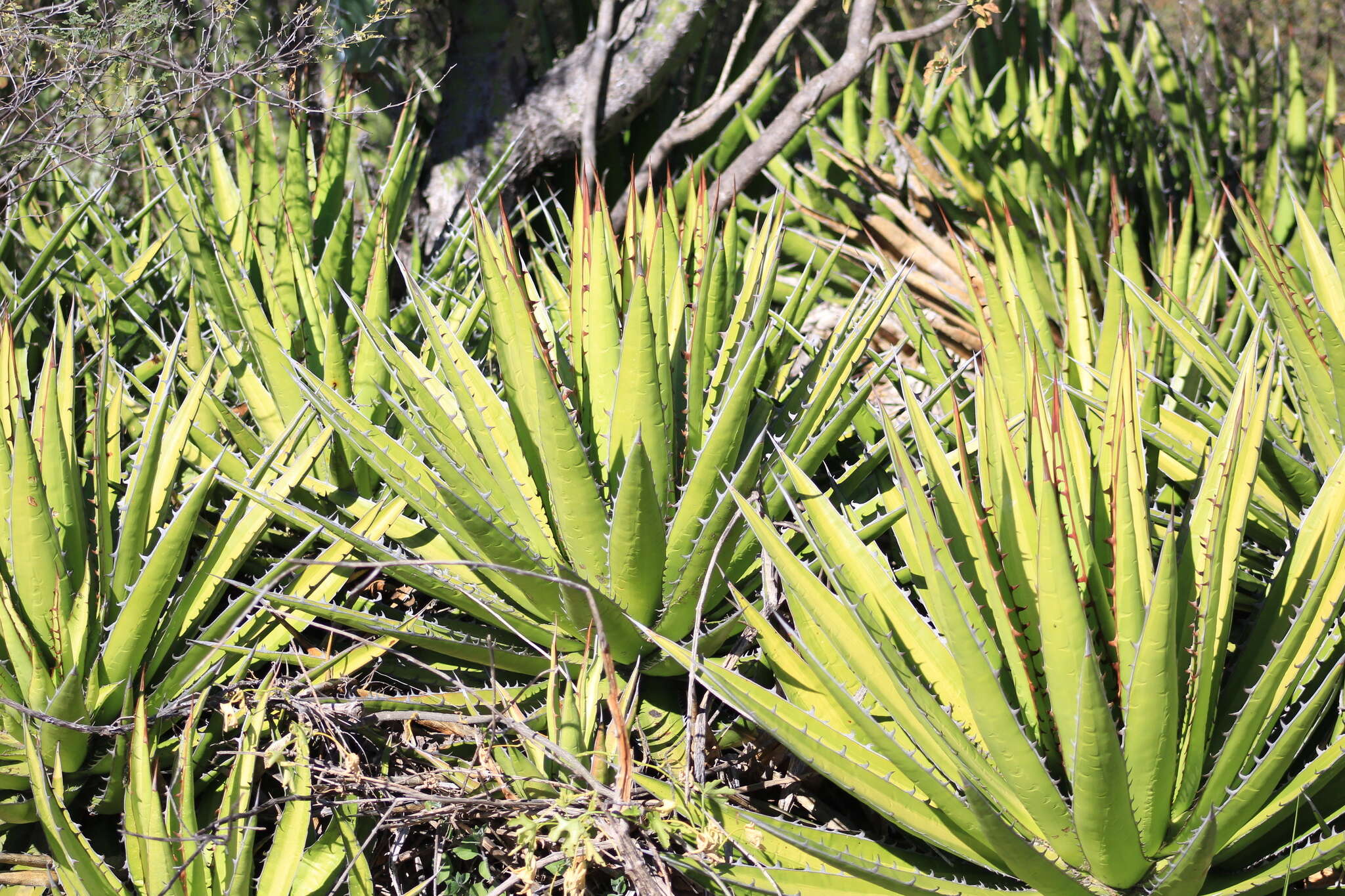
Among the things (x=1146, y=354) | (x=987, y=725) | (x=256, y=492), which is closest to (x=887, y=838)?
(x=987, y=725)

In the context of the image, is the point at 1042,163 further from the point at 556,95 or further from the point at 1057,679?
the point at 1057,679

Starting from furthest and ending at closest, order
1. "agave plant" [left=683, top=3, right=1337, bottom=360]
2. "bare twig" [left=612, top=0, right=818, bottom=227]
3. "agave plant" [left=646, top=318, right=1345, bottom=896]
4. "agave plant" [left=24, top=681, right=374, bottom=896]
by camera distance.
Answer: "bare twig" [left=612, top=0, right=818, bottom=227] → "agave plant" [left=683, top=3, right=1337, bottom=360] → "agave plant" [left=24, top=681, right=374, bottom=896] → "agave plant" [left=646, top=318, right=1345, bottom=896]

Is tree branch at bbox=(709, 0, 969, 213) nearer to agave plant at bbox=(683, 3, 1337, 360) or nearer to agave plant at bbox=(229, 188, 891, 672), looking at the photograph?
agave plant at bbox=(683, 3, 1337, 360)

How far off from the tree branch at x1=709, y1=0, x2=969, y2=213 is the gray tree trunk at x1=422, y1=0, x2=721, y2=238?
482mm

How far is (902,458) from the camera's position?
1506 millimetres

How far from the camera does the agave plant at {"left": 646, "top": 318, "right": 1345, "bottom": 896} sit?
1.44m

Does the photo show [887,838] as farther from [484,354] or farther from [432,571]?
[484,354]

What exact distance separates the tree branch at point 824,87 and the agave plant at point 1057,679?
6.84ft

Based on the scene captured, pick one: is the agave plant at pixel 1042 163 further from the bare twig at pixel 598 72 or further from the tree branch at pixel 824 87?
the bare twig at pixel 598 72

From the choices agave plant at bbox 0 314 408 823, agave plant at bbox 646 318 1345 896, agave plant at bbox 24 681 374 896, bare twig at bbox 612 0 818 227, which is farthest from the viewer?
bare twig at bbox 612 0 818 227

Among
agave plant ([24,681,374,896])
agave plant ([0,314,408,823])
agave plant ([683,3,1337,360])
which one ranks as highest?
agave plant ([683,3,1337,360])

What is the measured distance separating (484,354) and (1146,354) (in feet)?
5.57

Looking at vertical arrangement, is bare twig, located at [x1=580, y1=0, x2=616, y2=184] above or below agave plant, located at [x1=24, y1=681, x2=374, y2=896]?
above

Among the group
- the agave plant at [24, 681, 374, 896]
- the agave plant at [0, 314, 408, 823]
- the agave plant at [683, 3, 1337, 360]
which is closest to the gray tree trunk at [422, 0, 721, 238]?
the agave plant at [683, 3, 1337, 360]
